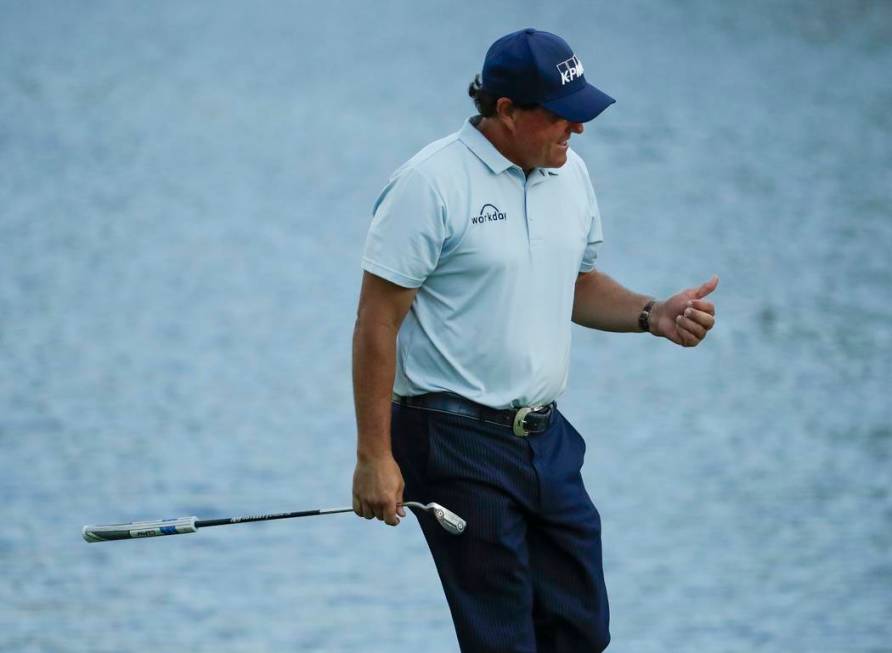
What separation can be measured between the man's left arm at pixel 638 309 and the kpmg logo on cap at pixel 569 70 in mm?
514

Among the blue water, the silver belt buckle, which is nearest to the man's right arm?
the silver belt buckle

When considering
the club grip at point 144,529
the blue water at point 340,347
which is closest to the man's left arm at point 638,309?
the club grip at point 144,529

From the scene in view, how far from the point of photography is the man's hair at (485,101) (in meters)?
3.34

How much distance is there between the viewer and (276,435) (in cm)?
762

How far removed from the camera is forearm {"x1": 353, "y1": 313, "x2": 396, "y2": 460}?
328 cm

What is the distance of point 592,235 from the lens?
3.65 m

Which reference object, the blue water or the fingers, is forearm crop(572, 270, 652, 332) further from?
the blue water

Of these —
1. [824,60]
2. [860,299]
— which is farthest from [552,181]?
[824,60]

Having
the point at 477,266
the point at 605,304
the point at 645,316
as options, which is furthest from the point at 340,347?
the point at 477,266

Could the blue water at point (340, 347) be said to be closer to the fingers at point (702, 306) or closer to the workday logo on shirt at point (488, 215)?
the fingers at point (702, 306)

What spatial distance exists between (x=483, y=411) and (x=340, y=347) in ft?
19.0

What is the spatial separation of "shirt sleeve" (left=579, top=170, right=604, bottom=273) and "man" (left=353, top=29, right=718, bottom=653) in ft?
0.15

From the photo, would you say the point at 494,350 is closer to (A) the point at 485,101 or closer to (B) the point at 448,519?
(B) the point at 448,519

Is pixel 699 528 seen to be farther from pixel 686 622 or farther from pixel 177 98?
pixel 177 98
